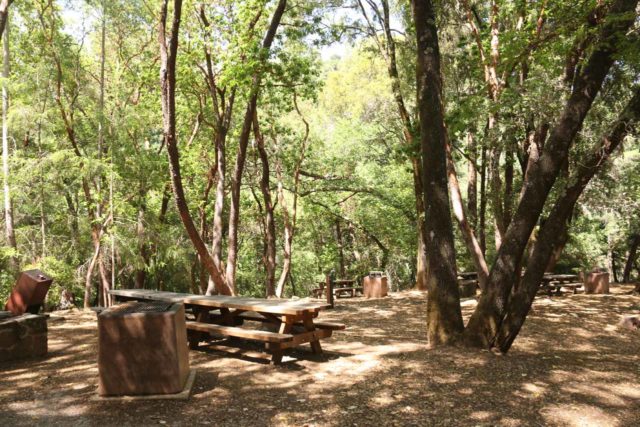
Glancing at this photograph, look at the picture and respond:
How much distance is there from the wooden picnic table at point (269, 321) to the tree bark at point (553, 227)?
2.30 metres

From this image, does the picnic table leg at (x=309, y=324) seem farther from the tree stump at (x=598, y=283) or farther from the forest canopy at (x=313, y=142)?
the tree stump at (x=598, y=283)

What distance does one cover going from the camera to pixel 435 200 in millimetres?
6590

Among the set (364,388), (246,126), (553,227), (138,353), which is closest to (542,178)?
(553,227)

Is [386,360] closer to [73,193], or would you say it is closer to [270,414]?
[270,414]

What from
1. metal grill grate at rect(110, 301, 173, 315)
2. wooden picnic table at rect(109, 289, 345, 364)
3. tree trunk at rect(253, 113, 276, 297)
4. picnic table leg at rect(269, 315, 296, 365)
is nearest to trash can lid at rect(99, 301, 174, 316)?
metal grill grate at rect(110, 301, 173, 315)

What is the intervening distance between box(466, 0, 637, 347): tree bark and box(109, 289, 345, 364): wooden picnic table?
6.35ft

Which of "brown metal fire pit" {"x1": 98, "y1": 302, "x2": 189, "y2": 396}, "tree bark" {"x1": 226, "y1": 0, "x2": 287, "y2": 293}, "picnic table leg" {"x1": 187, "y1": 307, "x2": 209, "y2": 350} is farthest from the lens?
"tree bark" {"x1": 226, "y1": 0, "x2": 287, "y2": 293}

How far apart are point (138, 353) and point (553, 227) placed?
4.82 metres

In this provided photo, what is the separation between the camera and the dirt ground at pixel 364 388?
4242mm

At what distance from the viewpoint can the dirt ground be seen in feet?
13.9

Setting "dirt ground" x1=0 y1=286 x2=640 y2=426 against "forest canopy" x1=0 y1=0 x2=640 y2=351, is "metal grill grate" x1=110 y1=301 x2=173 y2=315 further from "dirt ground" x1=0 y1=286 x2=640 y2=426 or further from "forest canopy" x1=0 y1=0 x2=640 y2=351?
"forest canopy" x1=0 y1=0 x2=640 y2=351

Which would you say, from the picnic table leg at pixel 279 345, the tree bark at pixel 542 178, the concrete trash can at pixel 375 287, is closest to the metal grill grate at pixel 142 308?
the picnic table leg at pixel 279 345

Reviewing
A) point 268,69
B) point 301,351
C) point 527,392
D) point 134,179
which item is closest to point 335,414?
point 527,392

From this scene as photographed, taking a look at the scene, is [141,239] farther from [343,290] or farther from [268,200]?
[343,290]
